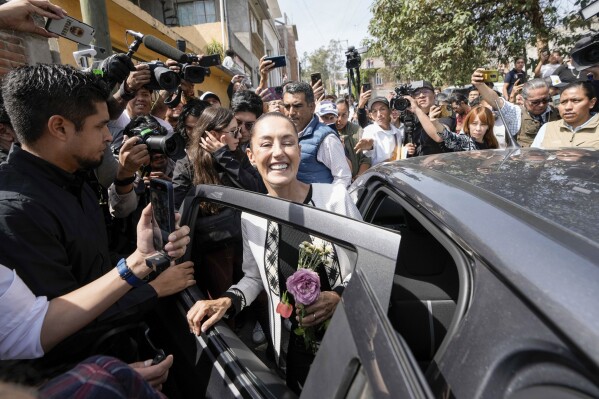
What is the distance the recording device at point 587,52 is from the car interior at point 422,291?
9.65 feet

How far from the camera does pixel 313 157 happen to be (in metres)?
2.93

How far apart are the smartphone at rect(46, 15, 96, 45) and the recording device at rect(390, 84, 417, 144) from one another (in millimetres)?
2812

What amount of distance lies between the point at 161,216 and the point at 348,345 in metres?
0.91

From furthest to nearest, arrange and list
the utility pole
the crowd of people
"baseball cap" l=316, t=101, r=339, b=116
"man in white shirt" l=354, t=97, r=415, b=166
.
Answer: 1. "man in white shirt" l=354, t=97, r=415, b=166
2. "baseball cap" l=316, t=101, r=339, b=116
3. the utility pole
4. the crowd of people

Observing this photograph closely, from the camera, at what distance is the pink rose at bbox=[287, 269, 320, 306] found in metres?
1.09

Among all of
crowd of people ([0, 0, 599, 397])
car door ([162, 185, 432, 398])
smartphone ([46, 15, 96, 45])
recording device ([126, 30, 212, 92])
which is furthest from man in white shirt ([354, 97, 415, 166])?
car door ([162, 185, 432, 398])

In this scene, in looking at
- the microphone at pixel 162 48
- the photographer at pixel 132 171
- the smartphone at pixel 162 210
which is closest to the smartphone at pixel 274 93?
the microphone at pixel 162 48

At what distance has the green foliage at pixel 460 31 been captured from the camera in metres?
7.70

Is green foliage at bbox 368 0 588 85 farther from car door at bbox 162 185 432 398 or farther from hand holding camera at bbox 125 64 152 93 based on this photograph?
car door at bbox 162 185 432 398

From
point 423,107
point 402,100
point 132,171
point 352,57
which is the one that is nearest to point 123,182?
point 132,171

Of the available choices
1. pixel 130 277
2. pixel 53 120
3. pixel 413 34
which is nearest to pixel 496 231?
pixel 130 277

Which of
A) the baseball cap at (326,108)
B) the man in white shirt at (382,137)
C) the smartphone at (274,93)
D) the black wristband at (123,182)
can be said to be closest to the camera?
the black wristband at (123,182)

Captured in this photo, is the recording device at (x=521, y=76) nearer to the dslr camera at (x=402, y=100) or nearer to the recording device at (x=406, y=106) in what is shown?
the recording device at (x=406, y=106)

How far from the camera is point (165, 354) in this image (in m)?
1.58
